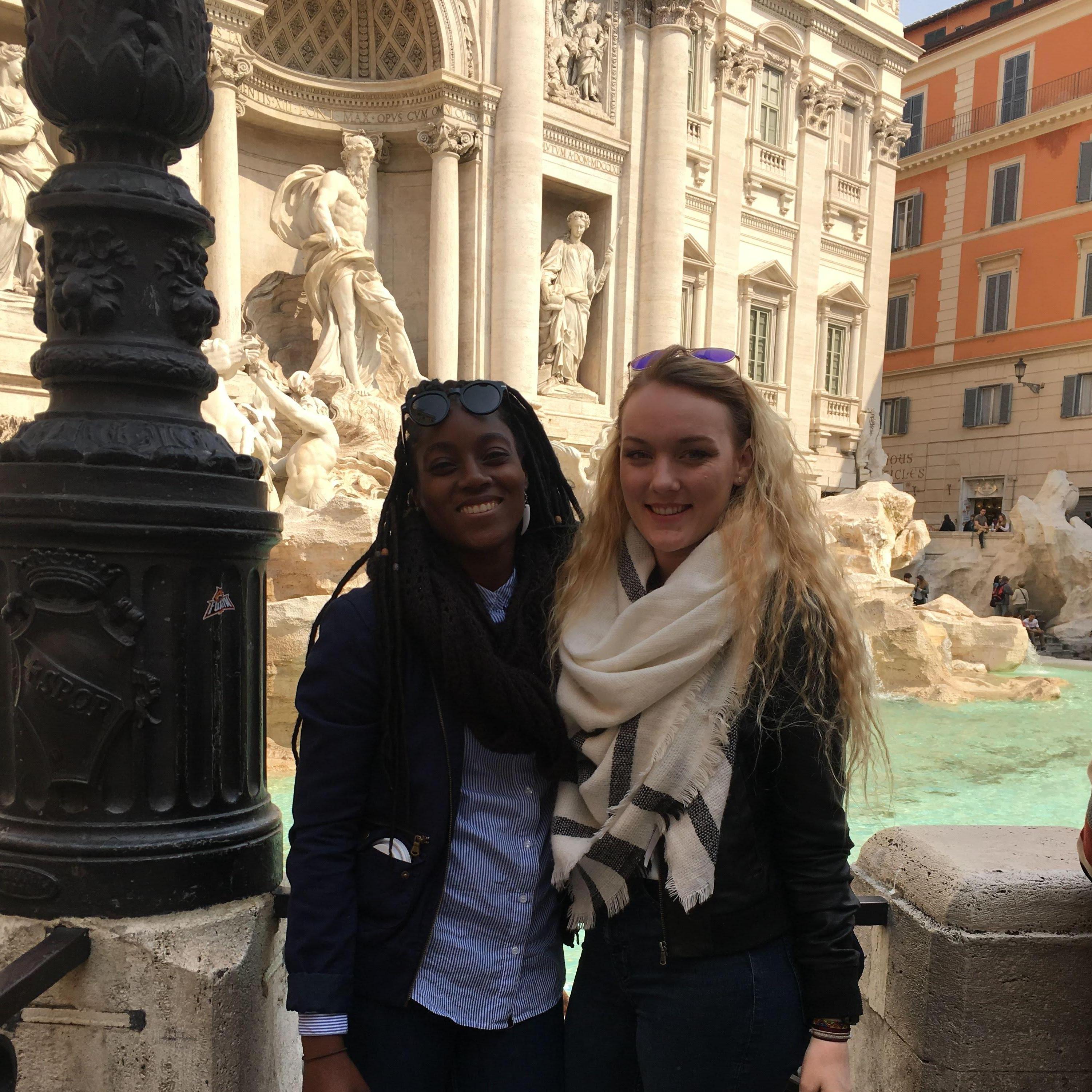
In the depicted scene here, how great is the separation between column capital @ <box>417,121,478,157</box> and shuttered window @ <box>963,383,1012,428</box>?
1705 cm

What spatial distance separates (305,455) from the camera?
9.15 meters

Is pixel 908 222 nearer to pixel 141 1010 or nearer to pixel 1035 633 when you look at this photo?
pixel 1035 633

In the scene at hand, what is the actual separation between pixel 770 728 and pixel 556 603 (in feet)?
1.31

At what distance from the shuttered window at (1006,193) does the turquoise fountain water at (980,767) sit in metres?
17.8

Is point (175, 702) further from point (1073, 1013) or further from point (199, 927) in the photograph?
point (1073, 1013)

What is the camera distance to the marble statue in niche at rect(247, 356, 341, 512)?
9.04 m

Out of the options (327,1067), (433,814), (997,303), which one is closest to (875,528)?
(433,814)

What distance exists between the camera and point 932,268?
25.5 m

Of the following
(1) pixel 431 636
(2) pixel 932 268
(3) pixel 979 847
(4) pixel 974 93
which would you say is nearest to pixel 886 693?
(3) pixel 979 847

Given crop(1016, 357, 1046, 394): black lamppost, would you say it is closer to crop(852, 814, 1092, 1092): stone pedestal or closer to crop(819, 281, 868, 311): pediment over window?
crop(819, 281, 868, 311): pediment over window

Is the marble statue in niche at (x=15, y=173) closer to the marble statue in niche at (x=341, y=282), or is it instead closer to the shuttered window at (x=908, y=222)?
the marble statue in niche at (x=341, y=282)

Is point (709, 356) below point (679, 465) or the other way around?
the other way around

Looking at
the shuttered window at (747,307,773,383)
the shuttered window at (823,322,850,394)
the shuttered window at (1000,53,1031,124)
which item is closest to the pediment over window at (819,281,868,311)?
the shuttered window at (823,322,850,394)

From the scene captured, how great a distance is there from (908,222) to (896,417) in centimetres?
544
